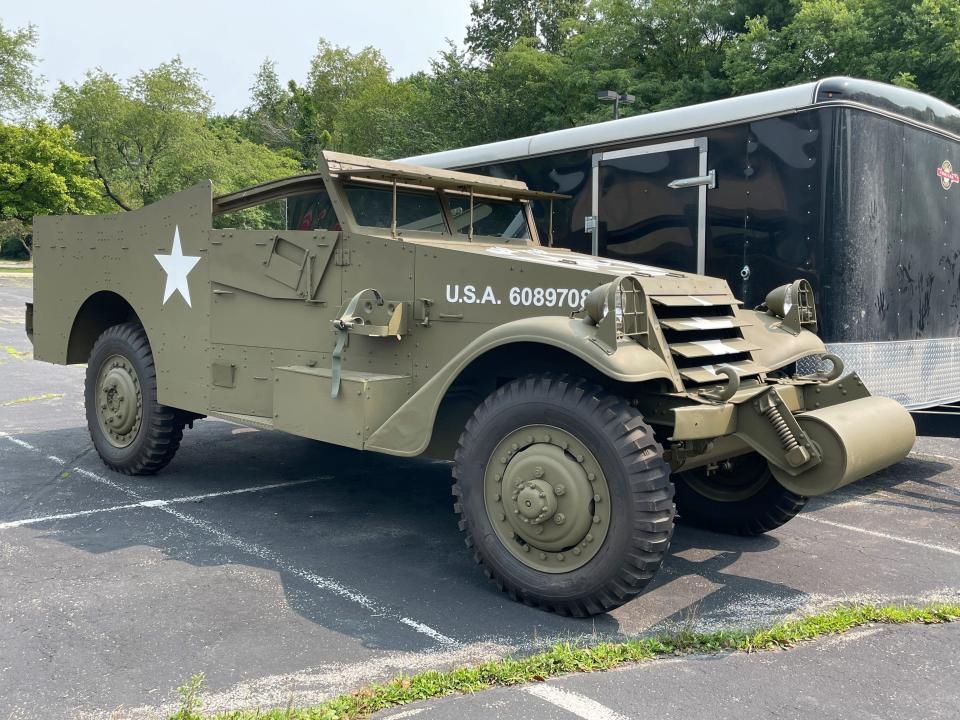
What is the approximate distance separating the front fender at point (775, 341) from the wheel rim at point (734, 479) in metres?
0.56


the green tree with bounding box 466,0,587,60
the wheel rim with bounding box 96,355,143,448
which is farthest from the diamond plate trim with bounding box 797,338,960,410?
the green tree with bounding box 466,0,587,60

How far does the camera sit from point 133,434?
6133 mm

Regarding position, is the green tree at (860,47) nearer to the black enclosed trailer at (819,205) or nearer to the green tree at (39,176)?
the black enclosed trailer at (819,205)

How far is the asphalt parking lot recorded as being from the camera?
3.20 m

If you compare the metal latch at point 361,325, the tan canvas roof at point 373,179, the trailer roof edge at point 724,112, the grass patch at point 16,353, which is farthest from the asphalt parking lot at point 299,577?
the grass patch at point 16,353

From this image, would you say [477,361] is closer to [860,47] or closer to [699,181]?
[699,181]

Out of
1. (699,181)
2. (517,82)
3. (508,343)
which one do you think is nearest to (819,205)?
(699,181)

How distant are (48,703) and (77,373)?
9758 mm

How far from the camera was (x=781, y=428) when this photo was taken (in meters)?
3.74

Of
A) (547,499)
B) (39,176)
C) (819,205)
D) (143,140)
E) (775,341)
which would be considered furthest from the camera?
(143,140)

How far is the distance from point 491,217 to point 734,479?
7.28 feet

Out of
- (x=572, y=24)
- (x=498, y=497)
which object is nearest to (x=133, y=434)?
(x=498, y=497)

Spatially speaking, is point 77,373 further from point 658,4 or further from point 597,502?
point 658,4

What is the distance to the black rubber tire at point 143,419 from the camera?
5.94 meters
